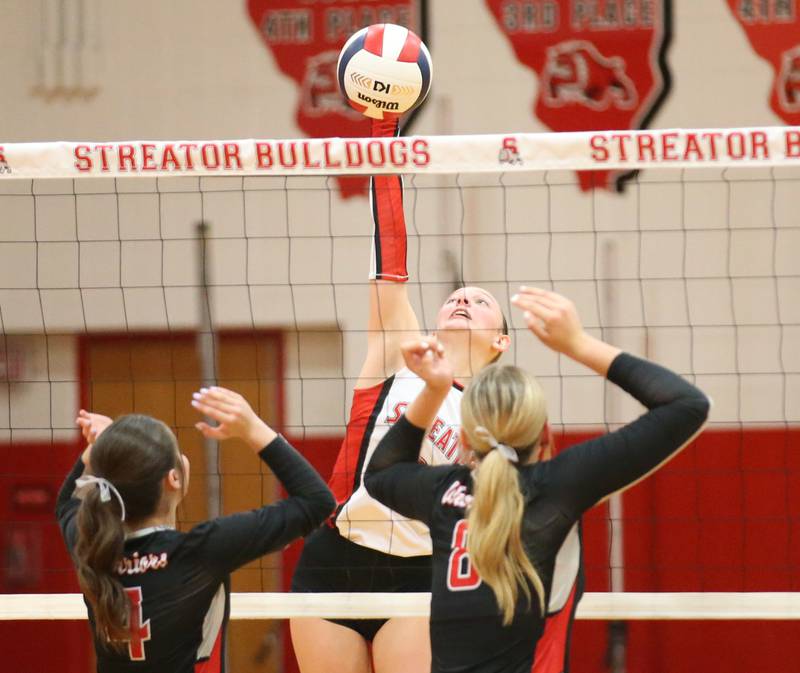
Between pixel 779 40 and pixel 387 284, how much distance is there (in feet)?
13.4

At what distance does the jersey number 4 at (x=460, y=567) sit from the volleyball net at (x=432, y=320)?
389 centimetres

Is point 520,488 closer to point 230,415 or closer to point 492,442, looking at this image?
point 492,442

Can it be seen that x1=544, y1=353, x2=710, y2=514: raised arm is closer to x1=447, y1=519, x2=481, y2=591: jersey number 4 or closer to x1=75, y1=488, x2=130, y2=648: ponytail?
x1=447, y1=519, x2=481, y2=591: jersey number 4

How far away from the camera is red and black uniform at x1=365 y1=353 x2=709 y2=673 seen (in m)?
2.32

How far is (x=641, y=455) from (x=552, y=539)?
26 centimetres

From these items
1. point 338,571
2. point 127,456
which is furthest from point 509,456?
point 338,571

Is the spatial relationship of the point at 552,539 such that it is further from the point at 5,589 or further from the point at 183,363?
the point at 5,589

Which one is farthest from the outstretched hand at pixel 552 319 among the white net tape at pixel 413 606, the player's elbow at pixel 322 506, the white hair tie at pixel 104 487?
the white net tape at pixel 413 606

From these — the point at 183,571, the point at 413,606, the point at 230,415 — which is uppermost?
the point at 230,415

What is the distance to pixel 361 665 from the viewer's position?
12.0 ft

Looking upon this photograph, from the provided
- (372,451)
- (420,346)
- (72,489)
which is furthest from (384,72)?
(72,489)

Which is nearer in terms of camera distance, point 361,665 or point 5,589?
point 361,665

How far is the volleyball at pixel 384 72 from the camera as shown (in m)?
3.94

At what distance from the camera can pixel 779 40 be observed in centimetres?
673
